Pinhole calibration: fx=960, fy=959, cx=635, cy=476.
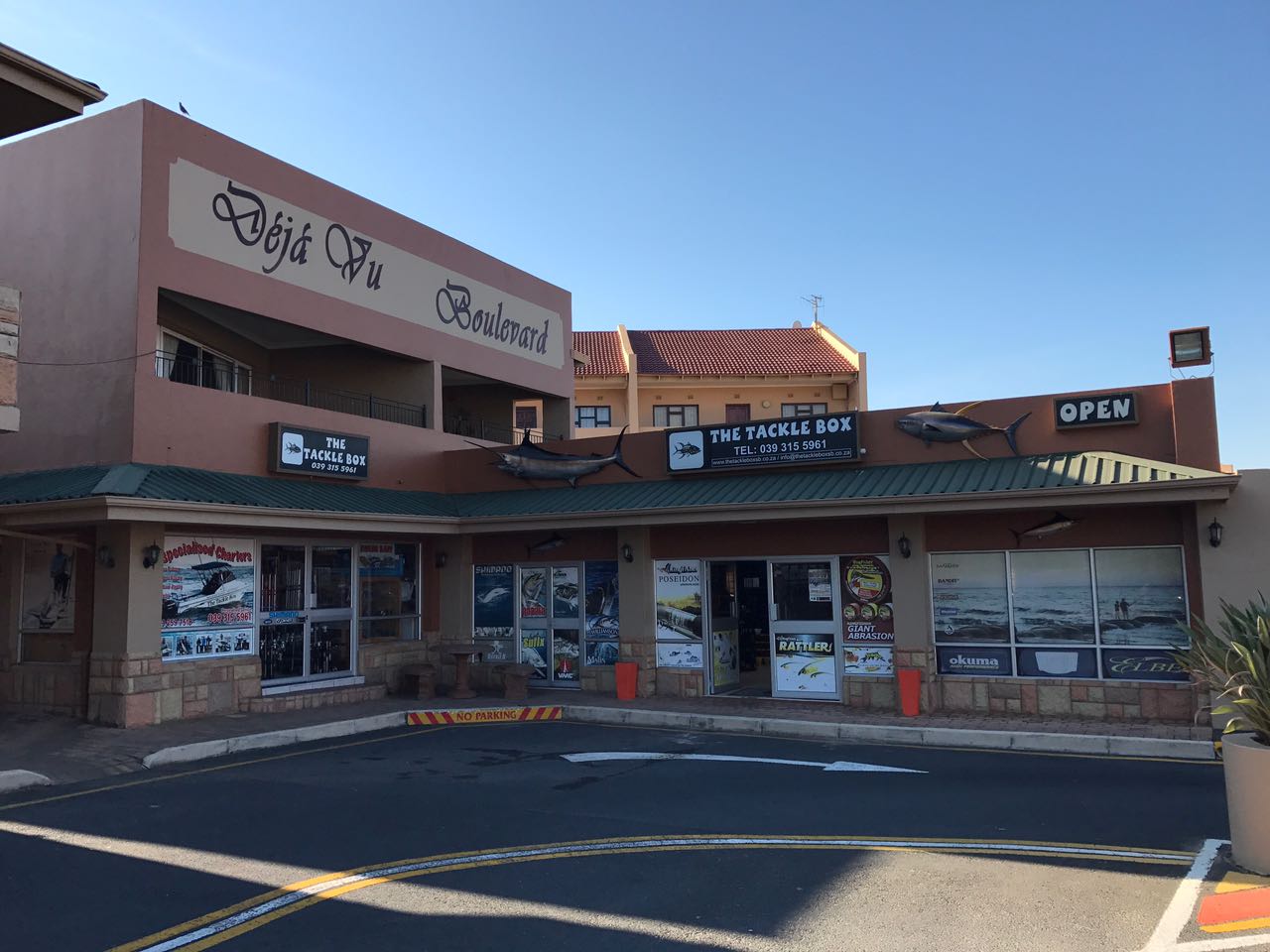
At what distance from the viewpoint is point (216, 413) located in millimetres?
15383

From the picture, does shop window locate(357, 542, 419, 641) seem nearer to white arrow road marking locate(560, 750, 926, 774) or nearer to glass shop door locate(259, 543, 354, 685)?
glass shop door locate(259, 543, 354, 685)

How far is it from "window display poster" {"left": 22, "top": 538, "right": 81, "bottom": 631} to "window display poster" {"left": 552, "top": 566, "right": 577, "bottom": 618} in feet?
26.3

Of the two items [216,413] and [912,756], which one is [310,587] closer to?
[216,413]

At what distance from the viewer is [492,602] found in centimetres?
1912

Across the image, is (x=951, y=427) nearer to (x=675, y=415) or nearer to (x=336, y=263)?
(x=336, y=263)

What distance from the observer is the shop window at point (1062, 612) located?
13.6m

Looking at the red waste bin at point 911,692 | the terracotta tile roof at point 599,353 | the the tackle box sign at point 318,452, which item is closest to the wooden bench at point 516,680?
the the tackle box sign at point 318,452

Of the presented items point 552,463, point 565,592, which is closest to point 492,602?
point 565,592

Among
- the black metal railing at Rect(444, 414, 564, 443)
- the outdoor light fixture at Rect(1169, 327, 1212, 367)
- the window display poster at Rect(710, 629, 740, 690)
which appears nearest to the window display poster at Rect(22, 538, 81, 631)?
the black metal railing at Rect(444, 414, 564, 443)

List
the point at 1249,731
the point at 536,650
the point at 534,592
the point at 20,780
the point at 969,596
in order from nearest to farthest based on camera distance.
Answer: the point at 1249,731
the point at 20,780
the point at 969,596
the point at 536,650
the point at 534,592

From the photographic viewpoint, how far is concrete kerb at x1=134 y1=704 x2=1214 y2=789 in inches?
467

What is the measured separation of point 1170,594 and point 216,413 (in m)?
14.6

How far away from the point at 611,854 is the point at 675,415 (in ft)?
107

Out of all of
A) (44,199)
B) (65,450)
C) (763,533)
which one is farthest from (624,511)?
(44,199)
